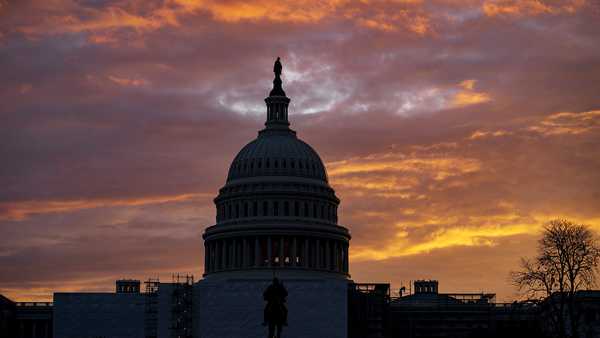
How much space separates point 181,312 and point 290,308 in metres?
18.6

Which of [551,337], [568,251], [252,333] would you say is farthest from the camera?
[252,333]

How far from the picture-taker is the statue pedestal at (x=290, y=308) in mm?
188750

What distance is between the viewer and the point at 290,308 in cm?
18900

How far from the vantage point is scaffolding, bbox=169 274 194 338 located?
198125 mm

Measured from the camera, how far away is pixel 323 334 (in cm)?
18875

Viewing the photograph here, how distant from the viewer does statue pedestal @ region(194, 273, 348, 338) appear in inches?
7431

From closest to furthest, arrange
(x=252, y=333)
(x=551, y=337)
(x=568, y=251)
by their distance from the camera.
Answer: (x=568, y=251), (x=551, y=337), (x=252, y=333)

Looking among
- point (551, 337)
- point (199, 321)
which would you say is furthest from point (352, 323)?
point (551, 337)

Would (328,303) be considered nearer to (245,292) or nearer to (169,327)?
(245,292)

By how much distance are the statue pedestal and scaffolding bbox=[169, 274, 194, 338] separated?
7048 mm

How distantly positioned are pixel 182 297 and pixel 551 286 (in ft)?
292

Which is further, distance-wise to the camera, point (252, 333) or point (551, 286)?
point (252, 333)

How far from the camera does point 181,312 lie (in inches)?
7820

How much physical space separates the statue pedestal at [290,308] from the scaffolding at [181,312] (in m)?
7.05
